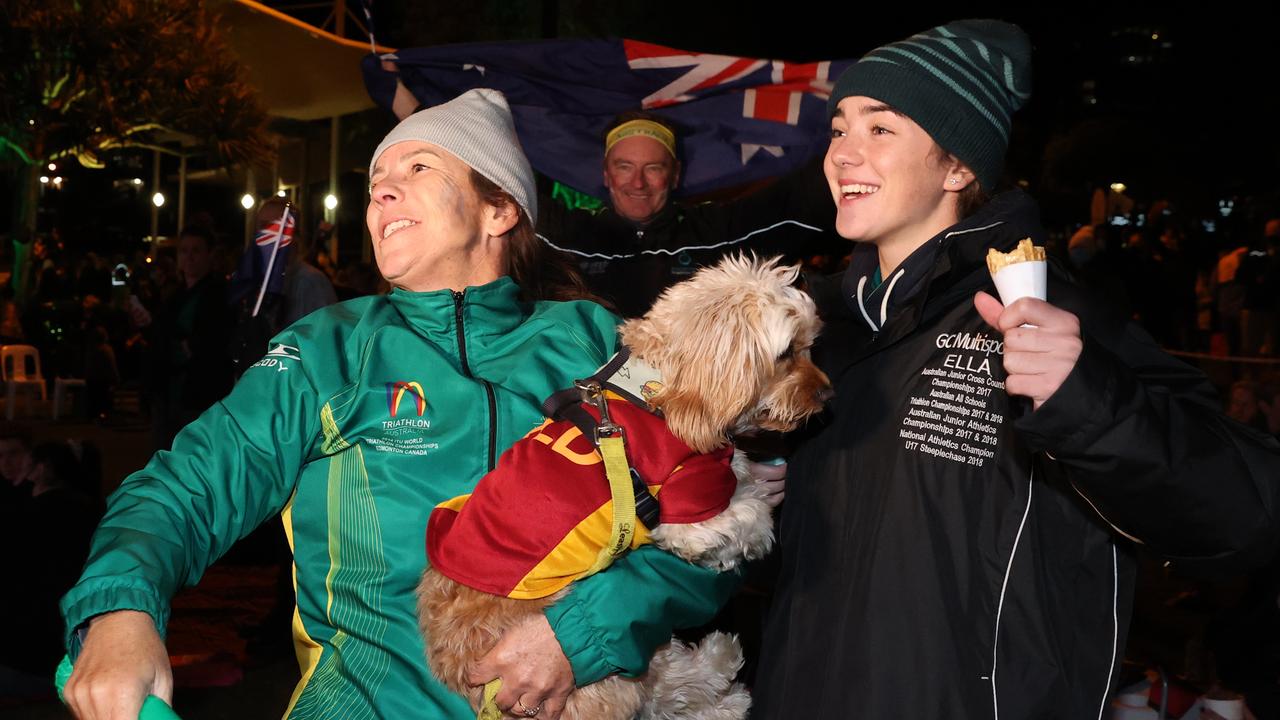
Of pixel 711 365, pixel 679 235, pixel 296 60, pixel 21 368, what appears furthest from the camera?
pixel 21 368

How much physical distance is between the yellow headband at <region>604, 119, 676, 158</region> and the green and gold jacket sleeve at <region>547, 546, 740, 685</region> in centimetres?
300

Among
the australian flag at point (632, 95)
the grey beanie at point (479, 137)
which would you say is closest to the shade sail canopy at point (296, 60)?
the australian flag at point (632, 95)

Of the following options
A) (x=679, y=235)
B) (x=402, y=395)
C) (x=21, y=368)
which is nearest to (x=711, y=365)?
(x=402, y=395)

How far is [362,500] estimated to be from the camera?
2.43 m

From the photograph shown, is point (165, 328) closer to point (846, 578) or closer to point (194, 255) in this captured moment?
point (194, 255)

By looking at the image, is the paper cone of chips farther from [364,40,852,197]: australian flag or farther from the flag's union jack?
the flag's union jack

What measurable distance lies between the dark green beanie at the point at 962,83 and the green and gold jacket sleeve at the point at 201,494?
146 centimetres

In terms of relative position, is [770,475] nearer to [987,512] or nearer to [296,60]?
[987,512]

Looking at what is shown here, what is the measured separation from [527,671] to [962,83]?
1541mm

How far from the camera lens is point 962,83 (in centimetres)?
235

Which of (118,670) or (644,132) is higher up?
(644,132)

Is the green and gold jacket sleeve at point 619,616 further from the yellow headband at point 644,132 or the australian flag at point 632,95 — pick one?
the australian flag at point 632,95

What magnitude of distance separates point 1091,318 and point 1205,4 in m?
25.9

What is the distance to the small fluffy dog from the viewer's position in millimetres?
2283
